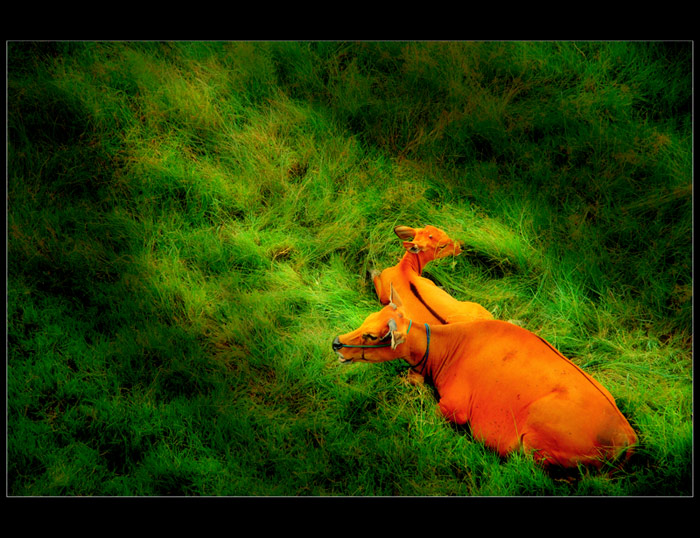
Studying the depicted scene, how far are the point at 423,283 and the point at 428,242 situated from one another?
206 mm

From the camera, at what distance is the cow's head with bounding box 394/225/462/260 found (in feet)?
10.4

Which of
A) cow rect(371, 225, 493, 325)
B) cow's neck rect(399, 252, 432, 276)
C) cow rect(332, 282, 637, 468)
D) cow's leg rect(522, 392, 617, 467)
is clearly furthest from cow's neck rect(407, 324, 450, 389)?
cow's leg rect(522, 392, 617, 467)

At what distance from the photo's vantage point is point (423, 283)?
10.3 feet

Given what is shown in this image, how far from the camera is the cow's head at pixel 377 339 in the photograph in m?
2.88

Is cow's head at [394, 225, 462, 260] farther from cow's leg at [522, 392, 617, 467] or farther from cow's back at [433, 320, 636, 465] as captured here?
cow's leg at [522, 392, 617, 467]

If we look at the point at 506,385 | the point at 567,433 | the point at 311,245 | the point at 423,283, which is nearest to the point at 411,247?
the point at 423,283

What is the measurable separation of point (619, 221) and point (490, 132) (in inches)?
29.7

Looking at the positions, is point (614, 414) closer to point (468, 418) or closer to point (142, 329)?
point (468, 418)

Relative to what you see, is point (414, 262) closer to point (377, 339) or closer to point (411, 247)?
point (411, 247)

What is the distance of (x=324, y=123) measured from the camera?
11.3 ft

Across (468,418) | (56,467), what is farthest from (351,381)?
(56,467)

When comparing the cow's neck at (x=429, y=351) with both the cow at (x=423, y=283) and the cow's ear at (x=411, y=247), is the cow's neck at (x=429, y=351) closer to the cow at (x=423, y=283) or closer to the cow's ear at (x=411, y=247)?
the cow at (x=423, y=283)

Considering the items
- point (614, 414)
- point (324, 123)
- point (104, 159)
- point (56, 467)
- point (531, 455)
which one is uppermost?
point (324, 123)

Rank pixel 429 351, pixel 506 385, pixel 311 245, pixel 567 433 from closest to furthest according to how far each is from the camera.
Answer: pixel 567 433 → pixel 506 385 → pixel 429 351 → pixel 311 245
